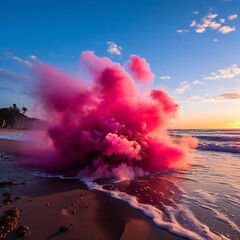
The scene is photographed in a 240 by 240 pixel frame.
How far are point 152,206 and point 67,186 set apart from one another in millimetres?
3018

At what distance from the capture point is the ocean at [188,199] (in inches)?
128

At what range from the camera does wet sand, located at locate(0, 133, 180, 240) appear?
9.54 ft

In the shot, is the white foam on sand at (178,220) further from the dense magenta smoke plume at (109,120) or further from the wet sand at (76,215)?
the dense magenta smoke plume at (109,120)

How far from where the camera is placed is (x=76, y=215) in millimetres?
3529

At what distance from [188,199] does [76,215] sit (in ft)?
10.8

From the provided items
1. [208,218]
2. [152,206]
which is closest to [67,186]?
[152,206]

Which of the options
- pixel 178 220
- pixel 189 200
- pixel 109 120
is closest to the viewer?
pixel 178 220

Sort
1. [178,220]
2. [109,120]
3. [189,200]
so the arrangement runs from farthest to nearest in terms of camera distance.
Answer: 1. [109,120]
2. [189,200]
3. [178,220]

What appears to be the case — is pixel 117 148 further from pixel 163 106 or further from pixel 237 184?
pixel 237 184

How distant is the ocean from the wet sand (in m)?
0.37

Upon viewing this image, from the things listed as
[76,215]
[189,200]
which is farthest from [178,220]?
[76,215]

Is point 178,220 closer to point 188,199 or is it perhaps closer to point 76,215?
point 188,199

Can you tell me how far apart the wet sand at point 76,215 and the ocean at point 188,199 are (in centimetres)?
37

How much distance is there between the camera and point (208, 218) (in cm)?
361
